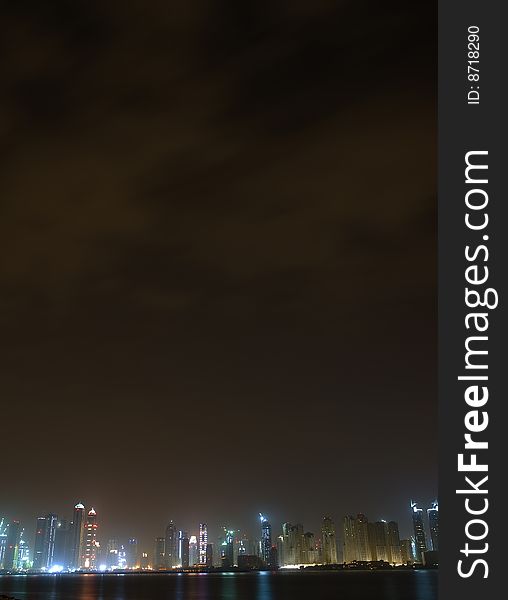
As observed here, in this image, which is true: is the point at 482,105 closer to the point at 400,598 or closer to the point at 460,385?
the point at 460,385

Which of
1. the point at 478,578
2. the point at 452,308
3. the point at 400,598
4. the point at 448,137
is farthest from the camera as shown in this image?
the point at 400,598

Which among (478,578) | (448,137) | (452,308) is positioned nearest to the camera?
(478,578)

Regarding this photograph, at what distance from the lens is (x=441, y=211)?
21.4 ft

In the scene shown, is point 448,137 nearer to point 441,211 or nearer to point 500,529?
point 441,211

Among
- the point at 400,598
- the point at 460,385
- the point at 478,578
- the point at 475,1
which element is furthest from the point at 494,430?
the point at 400,598

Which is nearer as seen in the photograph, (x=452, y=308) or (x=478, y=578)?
(x=478, y=578)

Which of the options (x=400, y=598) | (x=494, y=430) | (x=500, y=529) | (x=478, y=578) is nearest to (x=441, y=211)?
(x=494, y=430)

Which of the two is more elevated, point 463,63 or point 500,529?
point 463,63

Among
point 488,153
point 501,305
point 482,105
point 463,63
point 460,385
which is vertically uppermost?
point 463,63

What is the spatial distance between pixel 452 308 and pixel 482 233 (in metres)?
0.81

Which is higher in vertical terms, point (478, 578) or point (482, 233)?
point (482, 233)

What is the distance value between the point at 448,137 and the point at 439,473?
132 inches

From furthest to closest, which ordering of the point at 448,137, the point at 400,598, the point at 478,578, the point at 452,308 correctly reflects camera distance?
the point at 400,598 < the point at 448,137 < the point at 452,308 < the point at 478,578

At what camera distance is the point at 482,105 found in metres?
6.82
